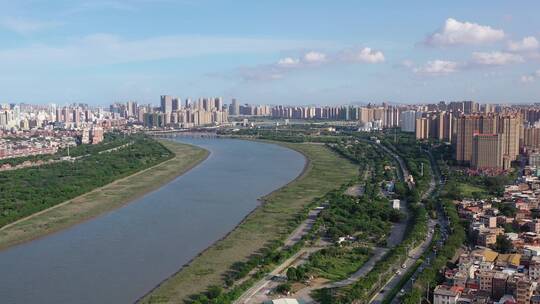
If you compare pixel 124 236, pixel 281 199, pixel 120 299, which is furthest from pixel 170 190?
pixel 120 299

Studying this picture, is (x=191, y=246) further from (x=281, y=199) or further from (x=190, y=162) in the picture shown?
(x=190, y=162)

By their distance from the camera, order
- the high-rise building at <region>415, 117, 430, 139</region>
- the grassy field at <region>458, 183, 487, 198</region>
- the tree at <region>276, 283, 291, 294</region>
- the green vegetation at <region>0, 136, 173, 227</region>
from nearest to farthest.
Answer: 1. the tree at <region>276, 283, 291, 294</region>
2. the green vegetation at <region>0, 136, 173, 227</region>
3. the grassy field at <region>458, 183, 487, 198</region>
4. the high-rise building at <region>415, 117, 430, 139</region>

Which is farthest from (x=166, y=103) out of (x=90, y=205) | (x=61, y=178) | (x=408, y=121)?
(x=90, y=205)

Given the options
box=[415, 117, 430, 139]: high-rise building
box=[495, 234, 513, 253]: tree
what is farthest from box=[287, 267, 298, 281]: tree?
box=[415, 117, 430, 139]: high-rise building

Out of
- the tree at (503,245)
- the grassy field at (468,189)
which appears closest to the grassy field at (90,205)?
the tree at (503,245)

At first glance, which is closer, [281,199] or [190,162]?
[281,199]

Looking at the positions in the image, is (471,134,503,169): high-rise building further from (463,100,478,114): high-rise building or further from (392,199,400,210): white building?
(463,100,478,114): high-rise building
